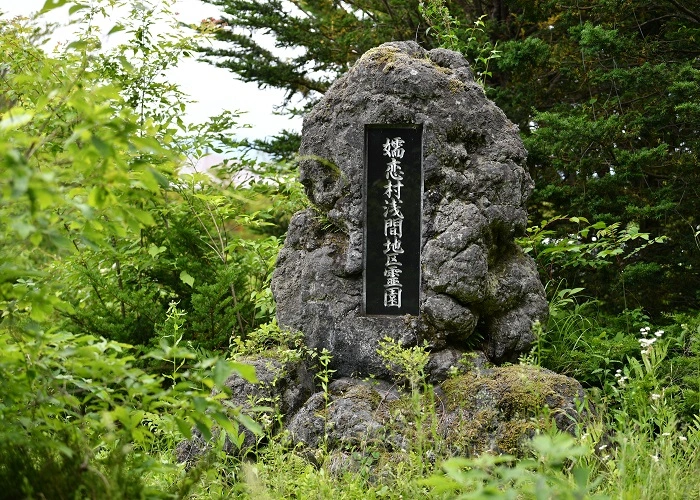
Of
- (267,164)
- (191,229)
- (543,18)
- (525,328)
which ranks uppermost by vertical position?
(543,18)

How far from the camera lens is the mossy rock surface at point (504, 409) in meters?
3.95

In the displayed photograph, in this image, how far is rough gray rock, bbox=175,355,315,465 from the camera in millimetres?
4355

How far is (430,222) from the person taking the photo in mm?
4707

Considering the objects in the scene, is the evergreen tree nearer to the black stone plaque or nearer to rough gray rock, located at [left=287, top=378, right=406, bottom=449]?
the black stone plaque

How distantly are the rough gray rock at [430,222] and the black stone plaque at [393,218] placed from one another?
2.1 inches

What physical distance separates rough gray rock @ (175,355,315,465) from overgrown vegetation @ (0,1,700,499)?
11 centimetres

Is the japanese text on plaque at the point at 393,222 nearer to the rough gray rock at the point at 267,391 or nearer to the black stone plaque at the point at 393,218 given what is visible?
the black stone plaque at the point at 393,218

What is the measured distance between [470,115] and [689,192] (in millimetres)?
2953

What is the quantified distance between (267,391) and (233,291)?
5.42 ft

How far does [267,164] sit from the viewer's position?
6637 millimetres

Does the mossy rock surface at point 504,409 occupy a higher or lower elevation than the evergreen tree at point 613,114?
lower

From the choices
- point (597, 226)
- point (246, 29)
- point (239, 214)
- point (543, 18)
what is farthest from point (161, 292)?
point (246, 29)

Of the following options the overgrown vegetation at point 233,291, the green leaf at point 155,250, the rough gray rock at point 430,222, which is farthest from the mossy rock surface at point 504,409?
the green leaf at point 155,250

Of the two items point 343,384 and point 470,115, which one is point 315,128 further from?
point 343,384
